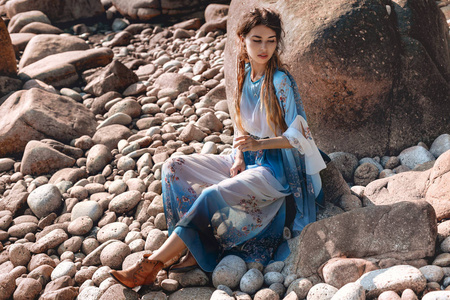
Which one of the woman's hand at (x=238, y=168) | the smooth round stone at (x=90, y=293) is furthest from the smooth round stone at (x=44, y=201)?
the woman's hand at (x=238, y=168)

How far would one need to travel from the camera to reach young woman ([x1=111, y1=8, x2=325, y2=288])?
8.85 ft

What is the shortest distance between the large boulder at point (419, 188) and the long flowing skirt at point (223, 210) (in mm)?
740

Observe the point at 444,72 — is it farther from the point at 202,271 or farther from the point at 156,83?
the point at 156,83

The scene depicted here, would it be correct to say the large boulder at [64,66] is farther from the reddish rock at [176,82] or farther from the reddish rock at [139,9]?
the reddish rock at [139,9]

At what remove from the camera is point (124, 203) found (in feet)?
12.3

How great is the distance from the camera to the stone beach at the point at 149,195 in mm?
2463

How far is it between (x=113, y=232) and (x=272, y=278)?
4.41 feet

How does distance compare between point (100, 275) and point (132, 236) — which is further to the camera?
point (132, 236)

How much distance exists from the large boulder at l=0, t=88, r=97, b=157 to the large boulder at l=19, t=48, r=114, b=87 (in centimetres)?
132

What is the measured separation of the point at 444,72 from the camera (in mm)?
4023

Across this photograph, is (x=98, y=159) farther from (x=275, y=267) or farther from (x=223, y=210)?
(x=275, y=267)

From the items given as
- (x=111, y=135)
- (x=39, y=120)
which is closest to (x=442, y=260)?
(x=111, y=135)

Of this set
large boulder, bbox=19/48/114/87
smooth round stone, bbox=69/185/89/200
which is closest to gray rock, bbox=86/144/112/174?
Result: smooth round stone, bbox=69/185/89/200

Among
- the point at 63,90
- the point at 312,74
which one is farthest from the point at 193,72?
the point at 312,74
